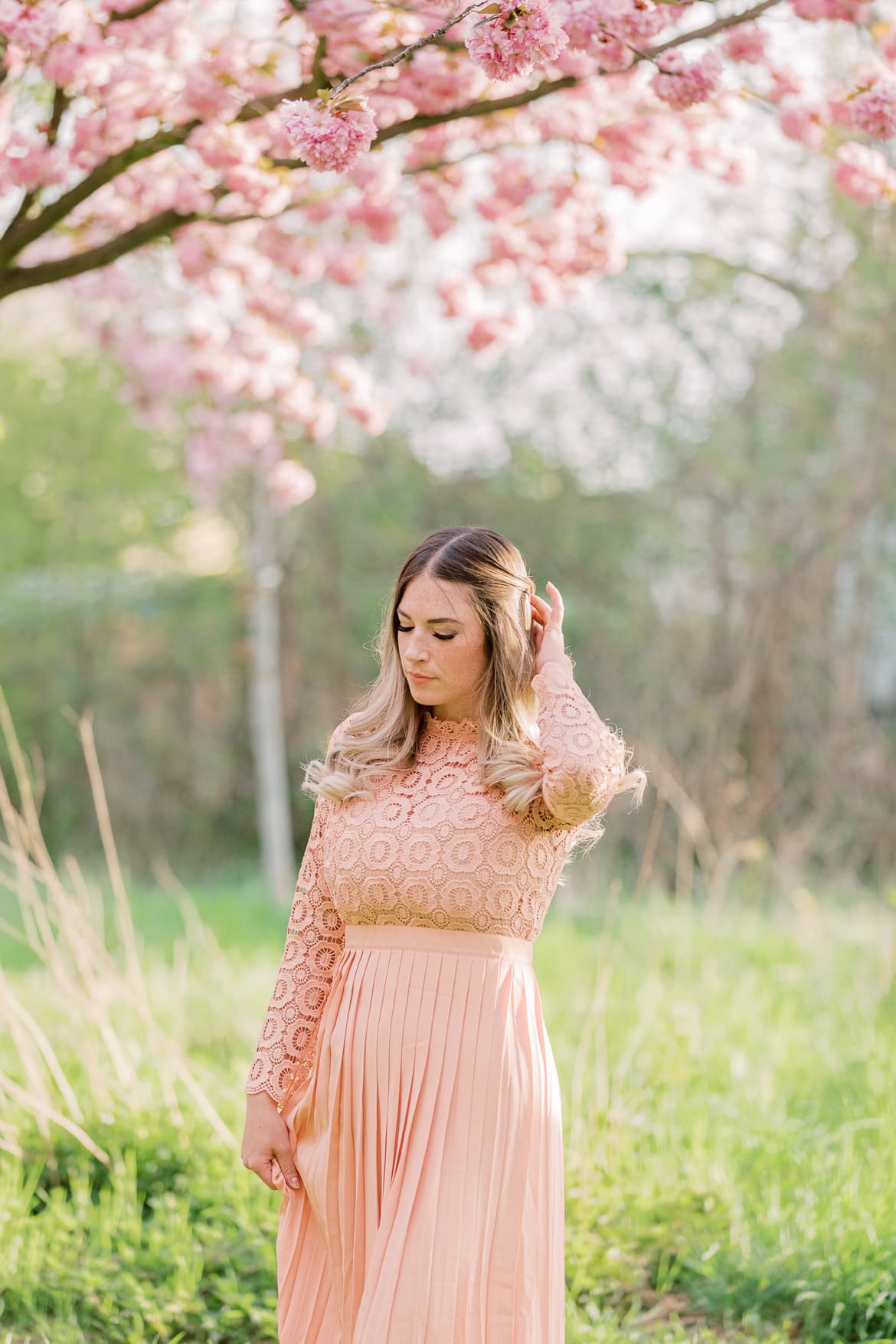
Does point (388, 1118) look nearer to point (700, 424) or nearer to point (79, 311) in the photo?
point (79, 311)

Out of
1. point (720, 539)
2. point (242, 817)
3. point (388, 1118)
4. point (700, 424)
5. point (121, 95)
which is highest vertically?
point (121, 95)

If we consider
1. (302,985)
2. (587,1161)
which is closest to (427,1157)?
(302,985)

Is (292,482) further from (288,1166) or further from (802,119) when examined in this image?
(288,1166)

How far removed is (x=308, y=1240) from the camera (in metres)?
2.21

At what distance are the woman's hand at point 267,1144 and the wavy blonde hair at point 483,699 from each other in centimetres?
52

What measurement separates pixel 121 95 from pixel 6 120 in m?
0.28

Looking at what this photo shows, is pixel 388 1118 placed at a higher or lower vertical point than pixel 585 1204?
higher

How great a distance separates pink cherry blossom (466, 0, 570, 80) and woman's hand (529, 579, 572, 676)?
2.71ft

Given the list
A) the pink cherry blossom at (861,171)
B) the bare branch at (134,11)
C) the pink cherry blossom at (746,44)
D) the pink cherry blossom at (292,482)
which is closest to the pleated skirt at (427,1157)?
the bare branch at (134,11)

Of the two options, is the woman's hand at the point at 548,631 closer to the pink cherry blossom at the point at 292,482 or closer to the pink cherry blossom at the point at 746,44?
the pink cherry blossom at the point at 746,44

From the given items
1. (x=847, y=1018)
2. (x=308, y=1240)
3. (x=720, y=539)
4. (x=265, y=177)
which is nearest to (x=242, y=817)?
(x=720, y=539)

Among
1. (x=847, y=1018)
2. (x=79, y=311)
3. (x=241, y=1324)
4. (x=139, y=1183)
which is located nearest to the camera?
(x=241, y=1324)

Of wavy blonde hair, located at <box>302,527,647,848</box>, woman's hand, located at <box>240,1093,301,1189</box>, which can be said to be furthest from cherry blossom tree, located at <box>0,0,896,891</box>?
woman's hand, located at <box>240,1093,301,1189</box>

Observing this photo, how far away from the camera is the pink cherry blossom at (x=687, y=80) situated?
8.75ft
